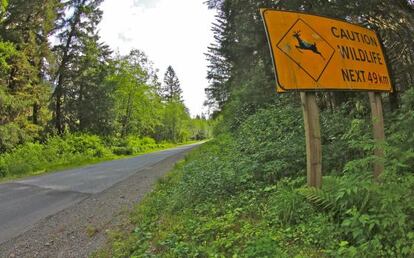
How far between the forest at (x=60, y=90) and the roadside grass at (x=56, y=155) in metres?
0.06

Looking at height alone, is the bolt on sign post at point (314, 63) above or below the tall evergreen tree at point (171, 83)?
below

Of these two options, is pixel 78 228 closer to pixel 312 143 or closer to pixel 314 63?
pixel 312 143

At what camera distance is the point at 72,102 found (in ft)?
106

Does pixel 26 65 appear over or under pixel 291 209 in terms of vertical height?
over

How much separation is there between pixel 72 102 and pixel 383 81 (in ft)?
101

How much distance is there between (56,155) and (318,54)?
2175cm

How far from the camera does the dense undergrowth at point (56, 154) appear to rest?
692 inches

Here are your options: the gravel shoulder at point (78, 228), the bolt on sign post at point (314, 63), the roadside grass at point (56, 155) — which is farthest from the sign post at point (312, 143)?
the roadside grass at point (56, 155)

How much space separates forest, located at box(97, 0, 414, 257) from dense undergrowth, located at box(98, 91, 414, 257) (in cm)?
1

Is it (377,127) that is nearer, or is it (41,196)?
(377,127)

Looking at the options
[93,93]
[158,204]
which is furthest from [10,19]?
[158,204]

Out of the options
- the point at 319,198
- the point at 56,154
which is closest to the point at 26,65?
the point at 56,154

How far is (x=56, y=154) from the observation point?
916 inches

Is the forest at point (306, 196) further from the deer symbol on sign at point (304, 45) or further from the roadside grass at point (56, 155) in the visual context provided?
the roadside grass at point (56, 155)
